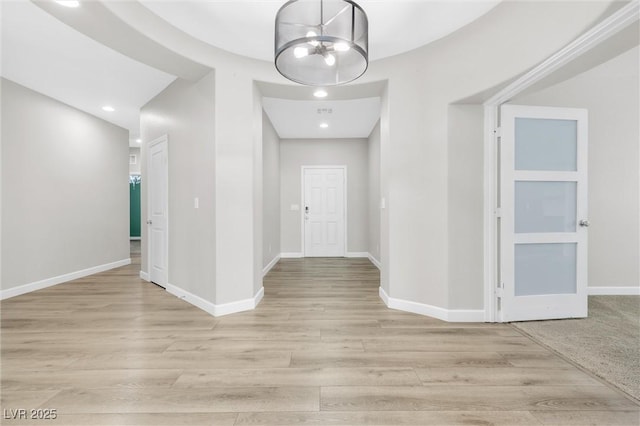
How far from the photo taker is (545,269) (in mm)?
2832

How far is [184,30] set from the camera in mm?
2641

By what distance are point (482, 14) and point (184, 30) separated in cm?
267

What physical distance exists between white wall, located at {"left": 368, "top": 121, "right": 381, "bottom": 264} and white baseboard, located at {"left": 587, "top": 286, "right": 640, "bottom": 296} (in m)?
3.01

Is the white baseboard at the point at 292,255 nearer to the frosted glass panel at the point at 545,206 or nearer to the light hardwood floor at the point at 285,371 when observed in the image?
the light hardwood floor at the point at 285,371

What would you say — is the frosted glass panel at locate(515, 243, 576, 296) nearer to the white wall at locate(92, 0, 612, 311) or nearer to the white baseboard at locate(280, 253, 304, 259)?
the white wall at locate(92, 0, 612, 311)

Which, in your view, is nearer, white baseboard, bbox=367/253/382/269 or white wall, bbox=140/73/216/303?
white wall, bbox=140/73/216/303

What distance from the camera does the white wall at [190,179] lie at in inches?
122

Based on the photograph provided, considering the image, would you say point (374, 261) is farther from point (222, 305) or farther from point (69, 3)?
point (69, 3)

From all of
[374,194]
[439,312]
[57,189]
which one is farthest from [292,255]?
[57,189]

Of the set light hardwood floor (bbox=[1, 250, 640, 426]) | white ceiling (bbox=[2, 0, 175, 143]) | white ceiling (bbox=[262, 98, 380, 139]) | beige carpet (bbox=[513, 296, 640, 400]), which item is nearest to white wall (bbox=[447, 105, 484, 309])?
light hardwood floor (bbox=[1, 250, 640, 426])

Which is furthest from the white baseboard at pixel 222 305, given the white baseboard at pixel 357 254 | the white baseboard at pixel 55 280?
the white baseboard at pixel 357 254

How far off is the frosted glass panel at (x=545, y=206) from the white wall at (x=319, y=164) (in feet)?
12.8

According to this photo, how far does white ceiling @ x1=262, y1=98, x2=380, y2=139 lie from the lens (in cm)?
445

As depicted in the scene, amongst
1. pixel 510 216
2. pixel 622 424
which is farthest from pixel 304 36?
pixel 622 424
